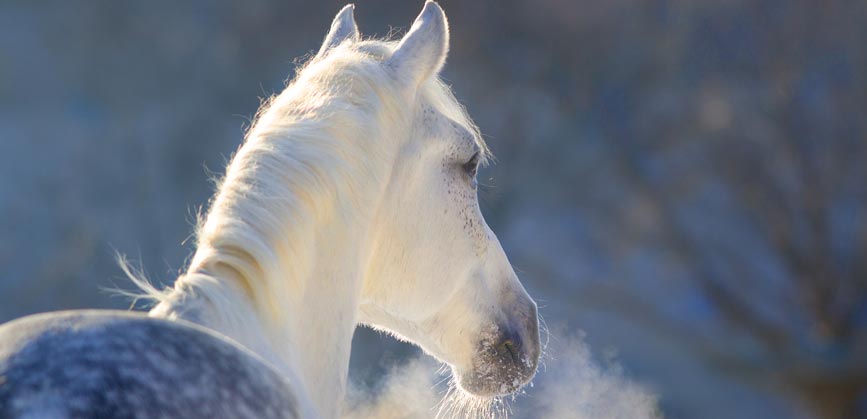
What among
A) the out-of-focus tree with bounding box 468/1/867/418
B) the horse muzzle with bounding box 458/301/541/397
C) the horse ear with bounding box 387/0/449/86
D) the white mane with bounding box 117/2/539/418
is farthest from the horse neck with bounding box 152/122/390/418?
the out-of-focus tree with bounding box 468/1/867/418

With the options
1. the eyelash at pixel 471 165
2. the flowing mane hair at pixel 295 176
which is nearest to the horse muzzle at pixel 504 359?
the eyelash at pixel 471 165

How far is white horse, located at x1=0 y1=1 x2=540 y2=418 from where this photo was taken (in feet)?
2.27

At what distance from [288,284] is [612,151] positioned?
4.68m

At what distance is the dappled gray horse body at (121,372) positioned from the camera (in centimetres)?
65

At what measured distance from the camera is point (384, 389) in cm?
372

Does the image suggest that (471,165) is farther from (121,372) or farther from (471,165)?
(121,372)

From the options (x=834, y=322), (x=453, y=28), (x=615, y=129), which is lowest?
(x=834, y=322)

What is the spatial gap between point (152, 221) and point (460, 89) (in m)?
1.93

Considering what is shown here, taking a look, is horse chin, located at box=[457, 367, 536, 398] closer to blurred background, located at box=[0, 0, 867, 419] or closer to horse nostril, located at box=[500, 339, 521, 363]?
horse nostril, located at box=[500, 339, 521, 363]

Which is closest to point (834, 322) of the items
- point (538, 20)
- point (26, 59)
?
point (538, 20)

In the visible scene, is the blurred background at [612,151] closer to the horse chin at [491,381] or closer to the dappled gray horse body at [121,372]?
the horse chin at [491,381]

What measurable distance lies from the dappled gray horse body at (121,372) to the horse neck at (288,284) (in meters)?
0.22

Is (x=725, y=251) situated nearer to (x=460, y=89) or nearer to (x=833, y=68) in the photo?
(x=833, y=68)

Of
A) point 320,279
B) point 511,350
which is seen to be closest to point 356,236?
point 320,279
